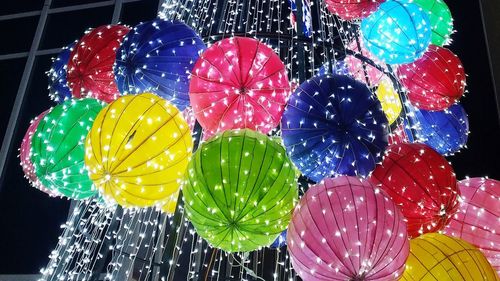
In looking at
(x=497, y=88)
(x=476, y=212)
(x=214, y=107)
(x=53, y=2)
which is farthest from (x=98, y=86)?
(x=53, y=2)

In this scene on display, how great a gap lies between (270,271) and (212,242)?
59.0 inches

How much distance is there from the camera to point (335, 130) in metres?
1.58

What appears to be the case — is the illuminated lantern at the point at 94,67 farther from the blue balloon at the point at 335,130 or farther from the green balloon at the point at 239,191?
the blue balloon at the point at 335,130

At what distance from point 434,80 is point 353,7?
20.8 inches

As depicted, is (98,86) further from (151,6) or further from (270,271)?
(151,6)

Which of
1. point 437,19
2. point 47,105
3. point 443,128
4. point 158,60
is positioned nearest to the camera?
point 158,60

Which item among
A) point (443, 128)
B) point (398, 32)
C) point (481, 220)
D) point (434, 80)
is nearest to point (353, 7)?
point (398, 32)

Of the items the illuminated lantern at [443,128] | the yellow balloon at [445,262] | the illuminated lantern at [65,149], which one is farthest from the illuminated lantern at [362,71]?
the illuminated lantern at [65,149]

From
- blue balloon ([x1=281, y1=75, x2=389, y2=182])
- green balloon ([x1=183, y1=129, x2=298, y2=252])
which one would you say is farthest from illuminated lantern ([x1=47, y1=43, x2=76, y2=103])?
blue balloon ([x1=281, y1=75, x2=389, y2=182])

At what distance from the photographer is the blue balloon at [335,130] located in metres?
1.58

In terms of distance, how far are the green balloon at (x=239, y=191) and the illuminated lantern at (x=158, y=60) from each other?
1.32 feet

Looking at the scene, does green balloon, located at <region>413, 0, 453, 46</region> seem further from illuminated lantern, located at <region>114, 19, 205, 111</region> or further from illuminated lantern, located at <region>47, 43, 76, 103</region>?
illuminated lantern, located at <region>47, 43, 76, 103</region>

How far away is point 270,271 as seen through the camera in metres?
2.96

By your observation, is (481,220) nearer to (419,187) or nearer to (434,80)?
(419,187)
